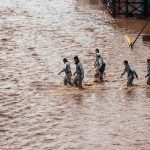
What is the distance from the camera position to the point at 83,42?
2466 cm

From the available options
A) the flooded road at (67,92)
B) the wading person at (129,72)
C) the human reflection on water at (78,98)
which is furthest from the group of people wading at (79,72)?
the human reflection on water at (78,98)

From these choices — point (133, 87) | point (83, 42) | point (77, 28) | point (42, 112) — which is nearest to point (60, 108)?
point (42, 112)

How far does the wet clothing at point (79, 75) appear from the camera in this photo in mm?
16453

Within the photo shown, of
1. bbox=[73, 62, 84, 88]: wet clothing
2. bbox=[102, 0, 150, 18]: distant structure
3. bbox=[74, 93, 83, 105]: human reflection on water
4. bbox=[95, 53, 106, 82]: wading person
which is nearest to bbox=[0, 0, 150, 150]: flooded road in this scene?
bbox=[74, 93, 83, 105]: human reflection on water

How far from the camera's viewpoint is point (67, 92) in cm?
1628

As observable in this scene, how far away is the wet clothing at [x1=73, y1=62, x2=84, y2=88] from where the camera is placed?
16453 millimetres

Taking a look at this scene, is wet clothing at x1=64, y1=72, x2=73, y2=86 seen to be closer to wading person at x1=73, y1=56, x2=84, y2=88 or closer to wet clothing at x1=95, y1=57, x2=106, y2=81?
wading person at x1=73, y1=56, x2=84, y2=88

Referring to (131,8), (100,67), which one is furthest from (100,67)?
(131,8)

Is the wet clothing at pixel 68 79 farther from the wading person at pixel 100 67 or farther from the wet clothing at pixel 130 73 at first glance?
the wet clothing at pixel 130 73

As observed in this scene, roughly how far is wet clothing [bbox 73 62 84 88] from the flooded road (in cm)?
26

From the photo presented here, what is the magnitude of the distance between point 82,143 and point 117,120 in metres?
1.97

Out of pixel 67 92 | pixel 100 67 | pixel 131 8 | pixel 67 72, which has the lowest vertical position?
pixel 67 92

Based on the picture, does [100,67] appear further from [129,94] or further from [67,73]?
[129,94]

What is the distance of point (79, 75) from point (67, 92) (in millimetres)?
786
